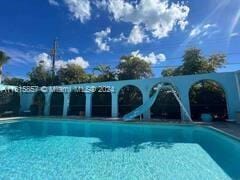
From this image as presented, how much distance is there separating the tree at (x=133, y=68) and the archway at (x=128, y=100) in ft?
14.8

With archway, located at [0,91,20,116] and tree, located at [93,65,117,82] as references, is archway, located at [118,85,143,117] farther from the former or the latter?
archway, located at [0,91,20,116]

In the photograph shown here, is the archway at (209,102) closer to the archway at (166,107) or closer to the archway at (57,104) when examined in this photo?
the archway at (166,107)

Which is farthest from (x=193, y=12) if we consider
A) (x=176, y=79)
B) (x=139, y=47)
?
(x=139, y=47)

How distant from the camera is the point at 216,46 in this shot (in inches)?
743

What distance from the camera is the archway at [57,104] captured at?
20.2 metres

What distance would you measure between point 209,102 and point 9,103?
19.6 meters

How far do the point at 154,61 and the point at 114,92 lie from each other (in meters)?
8.90

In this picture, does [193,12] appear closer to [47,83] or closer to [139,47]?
[139,47]

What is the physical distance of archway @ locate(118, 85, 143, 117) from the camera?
17.6 metres

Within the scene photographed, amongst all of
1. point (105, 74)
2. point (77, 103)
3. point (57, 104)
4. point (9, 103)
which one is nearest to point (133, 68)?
point (105, 74)

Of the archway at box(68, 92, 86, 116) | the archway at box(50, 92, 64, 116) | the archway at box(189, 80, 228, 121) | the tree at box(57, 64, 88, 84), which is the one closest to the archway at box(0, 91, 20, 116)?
the archway at box(50, 92, 64, 116)

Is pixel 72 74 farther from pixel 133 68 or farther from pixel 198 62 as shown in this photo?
pixel 198 62

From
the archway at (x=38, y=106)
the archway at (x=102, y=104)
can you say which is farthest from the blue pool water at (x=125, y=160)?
the archway at (x=38, y=106)

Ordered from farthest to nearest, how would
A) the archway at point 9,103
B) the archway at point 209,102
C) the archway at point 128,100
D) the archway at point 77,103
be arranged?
the archway at point 9,103 < the archway at point 77,103 < the archway at point 128,100 < the archway at point 209,102
